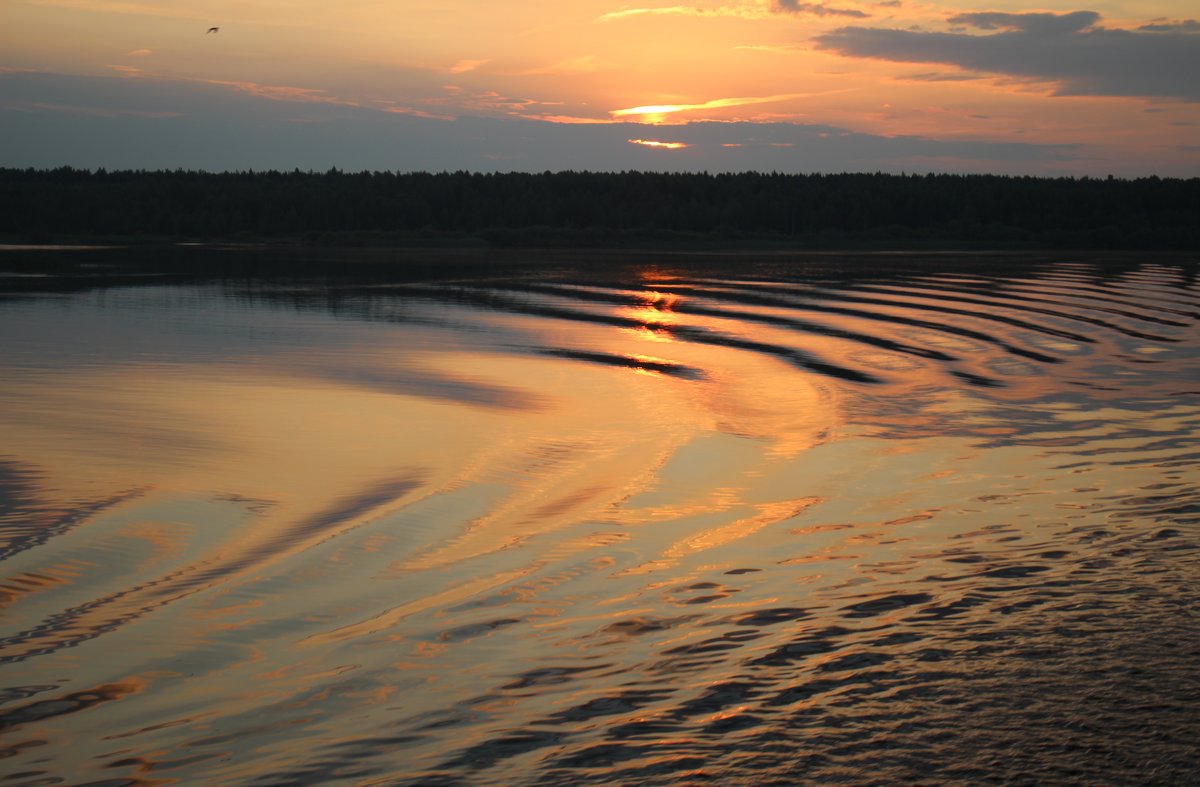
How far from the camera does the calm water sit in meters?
4.80

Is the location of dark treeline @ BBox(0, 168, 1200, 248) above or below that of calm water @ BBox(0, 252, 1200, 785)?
above

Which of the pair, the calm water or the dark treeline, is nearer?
the calm water

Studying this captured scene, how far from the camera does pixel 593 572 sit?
7.43 meters

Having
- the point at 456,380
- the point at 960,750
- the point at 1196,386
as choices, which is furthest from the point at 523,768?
the point at 1196,386

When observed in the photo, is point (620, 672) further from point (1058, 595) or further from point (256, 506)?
point (256, 506)

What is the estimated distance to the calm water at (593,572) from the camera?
4.80 metres

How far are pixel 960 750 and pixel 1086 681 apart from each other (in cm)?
99

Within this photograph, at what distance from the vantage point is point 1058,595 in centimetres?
662

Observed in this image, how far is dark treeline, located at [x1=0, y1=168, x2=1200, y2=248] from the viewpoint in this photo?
99.6 meters

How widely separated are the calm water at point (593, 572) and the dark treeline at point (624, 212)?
79.2 metres

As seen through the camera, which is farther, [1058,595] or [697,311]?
[697,311]

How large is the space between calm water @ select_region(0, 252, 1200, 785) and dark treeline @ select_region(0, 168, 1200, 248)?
79182 millimetres

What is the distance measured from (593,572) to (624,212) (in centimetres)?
11084

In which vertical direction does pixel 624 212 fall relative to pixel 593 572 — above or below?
above
